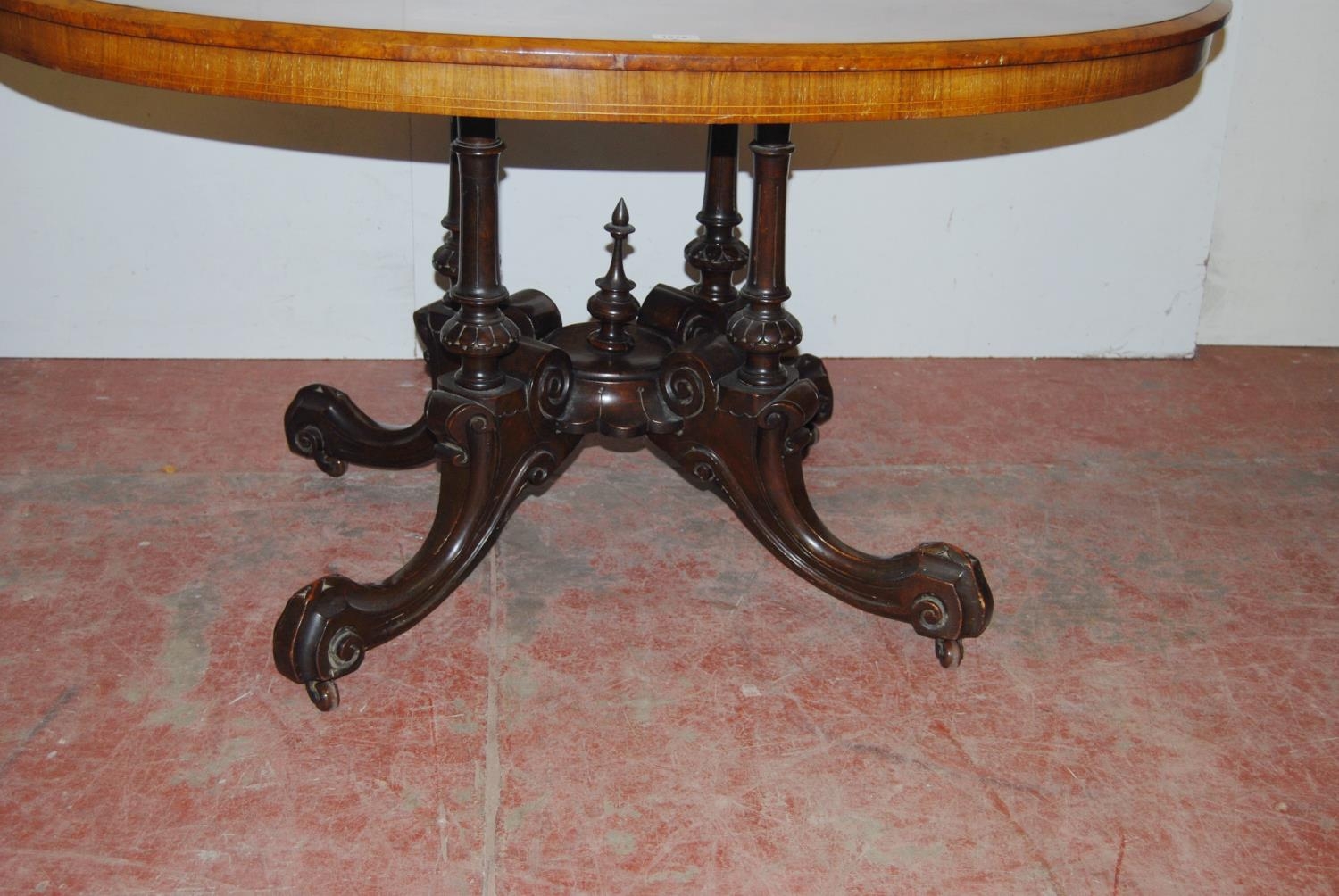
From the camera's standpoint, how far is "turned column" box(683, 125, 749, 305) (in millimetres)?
2316

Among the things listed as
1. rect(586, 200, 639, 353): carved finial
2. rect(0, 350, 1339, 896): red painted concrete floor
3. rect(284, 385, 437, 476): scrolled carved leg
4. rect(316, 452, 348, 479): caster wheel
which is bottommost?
rect(0, 350, 1339, 896): red painted concrete floor

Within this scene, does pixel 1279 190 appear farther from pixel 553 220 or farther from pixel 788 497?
pixel 788 497

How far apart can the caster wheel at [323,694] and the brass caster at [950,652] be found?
0.84m

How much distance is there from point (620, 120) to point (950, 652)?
970 mm

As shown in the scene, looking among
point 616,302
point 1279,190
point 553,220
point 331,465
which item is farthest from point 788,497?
point 1279,190

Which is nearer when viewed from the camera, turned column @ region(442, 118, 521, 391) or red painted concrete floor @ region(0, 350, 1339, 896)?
red painted concrete floor @ region(0, 350, 1339, 896)

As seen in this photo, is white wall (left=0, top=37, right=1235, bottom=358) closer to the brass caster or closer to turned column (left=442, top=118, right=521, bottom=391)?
turned column (left=442, top=118, right=521, bottom=391)

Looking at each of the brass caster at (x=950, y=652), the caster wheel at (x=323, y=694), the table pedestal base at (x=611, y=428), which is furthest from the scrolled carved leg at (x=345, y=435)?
the brass caster at (x=950, y=652)

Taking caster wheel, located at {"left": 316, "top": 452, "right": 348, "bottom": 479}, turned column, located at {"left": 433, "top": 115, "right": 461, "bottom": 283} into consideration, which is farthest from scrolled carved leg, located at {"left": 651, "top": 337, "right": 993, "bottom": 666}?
caster wheel, located at {"left": 316, "top": 452, "right": 348, "bottom": 479}

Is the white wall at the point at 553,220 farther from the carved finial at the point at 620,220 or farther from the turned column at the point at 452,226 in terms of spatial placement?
the carved finial at the point at 620,220

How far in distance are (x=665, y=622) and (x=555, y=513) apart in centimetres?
41

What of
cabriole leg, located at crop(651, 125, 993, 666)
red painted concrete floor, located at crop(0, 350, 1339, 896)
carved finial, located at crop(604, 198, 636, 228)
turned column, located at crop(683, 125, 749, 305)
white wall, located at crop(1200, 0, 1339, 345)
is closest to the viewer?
red painted concrete floor, located at crop(0, 350, 1339, 896)

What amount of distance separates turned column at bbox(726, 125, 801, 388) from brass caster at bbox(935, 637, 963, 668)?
436 millimetres

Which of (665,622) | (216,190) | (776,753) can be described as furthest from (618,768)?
(216,190)
